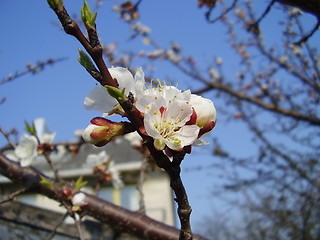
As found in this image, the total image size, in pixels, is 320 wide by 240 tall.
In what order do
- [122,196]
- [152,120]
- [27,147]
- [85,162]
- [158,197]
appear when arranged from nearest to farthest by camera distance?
1. [152,120]
2. [27,147]
3. [122,196]
4. [85,162]
5. [158,197]

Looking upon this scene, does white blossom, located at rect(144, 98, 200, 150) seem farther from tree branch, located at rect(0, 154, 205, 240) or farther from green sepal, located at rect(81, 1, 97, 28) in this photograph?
tree branch, located at rect(0, 154, 205, 240)

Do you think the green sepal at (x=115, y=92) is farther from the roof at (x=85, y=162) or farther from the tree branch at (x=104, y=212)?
the roof at (x=85, y=162)

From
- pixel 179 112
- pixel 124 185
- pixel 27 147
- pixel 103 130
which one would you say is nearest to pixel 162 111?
pixel 179 112

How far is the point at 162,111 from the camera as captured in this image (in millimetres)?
783

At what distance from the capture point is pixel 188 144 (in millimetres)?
721

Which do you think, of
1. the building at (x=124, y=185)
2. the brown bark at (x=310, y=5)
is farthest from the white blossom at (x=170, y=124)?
the building at (x=124, y=185)

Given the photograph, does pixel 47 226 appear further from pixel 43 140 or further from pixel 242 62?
pixel 242 62

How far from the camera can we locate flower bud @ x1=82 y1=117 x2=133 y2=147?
75 cm

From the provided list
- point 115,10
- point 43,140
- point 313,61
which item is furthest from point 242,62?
point 43,140

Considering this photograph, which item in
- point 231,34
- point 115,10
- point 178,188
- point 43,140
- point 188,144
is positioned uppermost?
point 231,34

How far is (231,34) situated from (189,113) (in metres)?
6.71

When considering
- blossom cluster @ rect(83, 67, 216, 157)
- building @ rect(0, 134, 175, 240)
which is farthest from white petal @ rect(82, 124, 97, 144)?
building @ rect(0, 134, 175, 240)

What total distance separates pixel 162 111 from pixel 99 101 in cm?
15

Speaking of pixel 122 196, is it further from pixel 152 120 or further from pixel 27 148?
pixel 152 120
